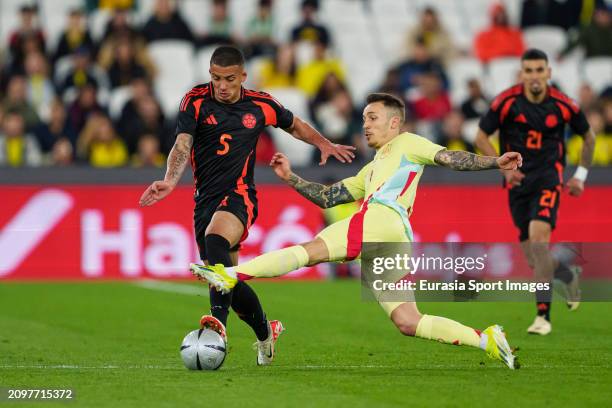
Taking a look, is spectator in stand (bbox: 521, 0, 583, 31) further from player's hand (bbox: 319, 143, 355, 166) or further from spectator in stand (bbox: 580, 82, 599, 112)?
player's hand (bbox: 319, 143, 355, 166)

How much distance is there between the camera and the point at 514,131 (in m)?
12.1

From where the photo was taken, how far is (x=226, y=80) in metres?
9.06

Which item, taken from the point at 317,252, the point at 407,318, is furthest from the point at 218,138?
the point at 407,318

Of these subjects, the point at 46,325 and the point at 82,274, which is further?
the point at 82,274

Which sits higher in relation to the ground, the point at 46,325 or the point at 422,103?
the point at 422,103

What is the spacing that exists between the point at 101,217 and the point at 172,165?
29.0ft

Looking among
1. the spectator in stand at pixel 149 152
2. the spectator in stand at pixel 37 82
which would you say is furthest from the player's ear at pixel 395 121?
the spectator in stand at pixel 37 82

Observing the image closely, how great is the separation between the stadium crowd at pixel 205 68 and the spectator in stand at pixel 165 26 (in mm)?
17

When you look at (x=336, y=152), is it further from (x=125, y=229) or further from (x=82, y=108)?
(x=82, y=108)

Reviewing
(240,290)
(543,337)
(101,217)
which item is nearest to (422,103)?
(101,217)

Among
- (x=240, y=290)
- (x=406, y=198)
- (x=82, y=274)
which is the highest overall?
(x=406, y=198)

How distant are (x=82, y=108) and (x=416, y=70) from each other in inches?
214

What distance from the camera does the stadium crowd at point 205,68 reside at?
18.8 metres

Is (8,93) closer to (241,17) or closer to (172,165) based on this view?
(241,17)
